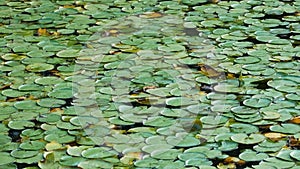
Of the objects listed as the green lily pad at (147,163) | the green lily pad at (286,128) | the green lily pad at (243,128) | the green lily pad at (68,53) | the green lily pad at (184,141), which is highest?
the green lily pad at (68,53)

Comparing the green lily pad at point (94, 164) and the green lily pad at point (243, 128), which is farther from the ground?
the green lily pad at point (243, 128)

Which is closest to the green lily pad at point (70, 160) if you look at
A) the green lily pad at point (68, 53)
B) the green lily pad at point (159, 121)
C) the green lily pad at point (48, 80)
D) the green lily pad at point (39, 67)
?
the green lily pad at point (159, 121)

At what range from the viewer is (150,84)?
2.78m

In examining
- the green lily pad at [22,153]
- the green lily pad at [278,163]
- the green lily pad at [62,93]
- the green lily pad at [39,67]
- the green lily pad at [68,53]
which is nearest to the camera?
the green lily pad at [278,163]

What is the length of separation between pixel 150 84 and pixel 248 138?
1.88ft

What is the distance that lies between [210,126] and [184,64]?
0.58m

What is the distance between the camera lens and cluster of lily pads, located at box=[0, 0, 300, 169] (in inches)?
89.2

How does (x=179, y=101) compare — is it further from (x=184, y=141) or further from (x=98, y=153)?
(x=98, y=153)

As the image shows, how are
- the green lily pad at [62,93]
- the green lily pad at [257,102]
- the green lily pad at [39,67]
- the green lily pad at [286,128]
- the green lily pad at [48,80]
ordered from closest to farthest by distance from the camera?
the green lily pad at [286,128], the green lily pad at [257,102], the green lily pad at [62,93], the green lily pad at [48,80], the green lily pad at [39,67]

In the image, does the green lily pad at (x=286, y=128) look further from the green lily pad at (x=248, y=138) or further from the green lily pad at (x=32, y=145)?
the green lily pad at (x=32, y=145)

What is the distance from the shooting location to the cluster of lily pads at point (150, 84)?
227 cm

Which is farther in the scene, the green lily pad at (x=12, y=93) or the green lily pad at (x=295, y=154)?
the green lily pad at (x=12, y=93)

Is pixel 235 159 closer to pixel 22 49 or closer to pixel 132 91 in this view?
pixel 132 91

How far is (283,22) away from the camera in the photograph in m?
3.38
